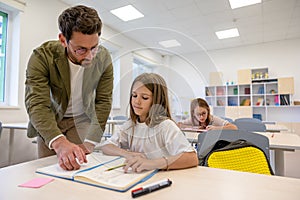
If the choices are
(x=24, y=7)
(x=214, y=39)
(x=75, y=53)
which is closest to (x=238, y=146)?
(x=75, y=53)

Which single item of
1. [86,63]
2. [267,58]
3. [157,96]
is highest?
[267,58]

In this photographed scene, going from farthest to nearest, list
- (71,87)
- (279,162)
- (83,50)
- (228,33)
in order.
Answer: (228,33)
(279,162)
(71,87)
(83,50)

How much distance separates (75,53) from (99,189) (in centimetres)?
47

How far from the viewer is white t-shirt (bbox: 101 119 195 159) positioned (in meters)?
0.67

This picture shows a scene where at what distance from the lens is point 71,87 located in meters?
0.85

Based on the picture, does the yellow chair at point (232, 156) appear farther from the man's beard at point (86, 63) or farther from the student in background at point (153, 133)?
the man's beard at point (86, 63)

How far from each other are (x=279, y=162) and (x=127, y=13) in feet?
9.96

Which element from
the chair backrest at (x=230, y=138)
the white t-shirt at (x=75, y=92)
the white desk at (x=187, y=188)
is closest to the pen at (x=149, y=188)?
the white desk at (x=187, y=188)

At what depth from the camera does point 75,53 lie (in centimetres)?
75

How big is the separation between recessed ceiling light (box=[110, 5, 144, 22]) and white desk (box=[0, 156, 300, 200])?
319cm

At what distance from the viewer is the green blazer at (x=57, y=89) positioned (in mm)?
749

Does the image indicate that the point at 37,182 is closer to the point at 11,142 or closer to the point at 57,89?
the point at 57,89

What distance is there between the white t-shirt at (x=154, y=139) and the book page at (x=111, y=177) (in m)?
0.10

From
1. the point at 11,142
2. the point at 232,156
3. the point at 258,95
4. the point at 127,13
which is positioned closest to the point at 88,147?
the point at 232,156
